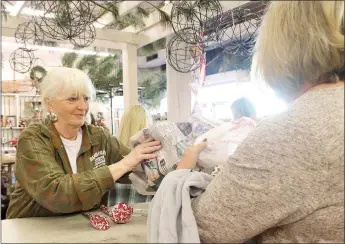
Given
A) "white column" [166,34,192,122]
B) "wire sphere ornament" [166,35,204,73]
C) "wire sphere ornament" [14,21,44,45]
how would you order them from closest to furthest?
1. "white column" [166,34,192,122]
2. "wire sphere ornament" [166,35,204,73]
3. "wire sphere ornament" [14,21,44,45]

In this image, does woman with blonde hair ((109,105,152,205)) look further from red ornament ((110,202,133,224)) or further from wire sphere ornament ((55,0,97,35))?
wire sphere ornament ((55,0,97,35))

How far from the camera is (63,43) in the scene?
1835 millimetres

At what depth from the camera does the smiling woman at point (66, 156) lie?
1129 millimetres

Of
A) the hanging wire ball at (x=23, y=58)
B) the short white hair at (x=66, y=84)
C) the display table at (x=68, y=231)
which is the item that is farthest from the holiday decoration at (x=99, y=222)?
the hanging wire ball at (x=23, y=58)

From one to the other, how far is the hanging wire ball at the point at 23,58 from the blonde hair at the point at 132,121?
2.78 feet

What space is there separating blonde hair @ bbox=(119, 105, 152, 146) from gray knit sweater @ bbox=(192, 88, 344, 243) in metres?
0.79

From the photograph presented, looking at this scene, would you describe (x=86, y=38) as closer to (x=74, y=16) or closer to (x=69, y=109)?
(x=74, y=16)

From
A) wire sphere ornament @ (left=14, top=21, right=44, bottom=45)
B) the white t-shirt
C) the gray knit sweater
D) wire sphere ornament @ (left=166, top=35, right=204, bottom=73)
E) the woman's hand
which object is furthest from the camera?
wire sphere ornament @ (left=14, top=21, right=44, bottom=45)

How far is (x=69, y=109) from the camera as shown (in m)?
1.39

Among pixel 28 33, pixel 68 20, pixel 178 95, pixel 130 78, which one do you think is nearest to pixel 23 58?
pixel 28 33

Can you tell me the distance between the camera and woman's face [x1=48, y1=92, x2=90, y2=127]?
1.38 meters

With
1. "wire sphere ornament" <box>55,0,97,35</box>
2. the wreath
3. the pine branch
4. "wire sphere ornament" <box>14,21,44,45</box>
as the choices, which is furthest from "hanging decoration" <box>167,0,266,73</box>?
the wreath

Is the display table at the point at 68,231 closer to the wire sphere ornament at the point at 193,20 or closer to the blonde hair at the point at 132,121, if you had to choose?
the blonde hair at the point at 132,121

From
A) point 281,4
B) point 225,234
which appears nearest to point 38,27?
point 281,4
